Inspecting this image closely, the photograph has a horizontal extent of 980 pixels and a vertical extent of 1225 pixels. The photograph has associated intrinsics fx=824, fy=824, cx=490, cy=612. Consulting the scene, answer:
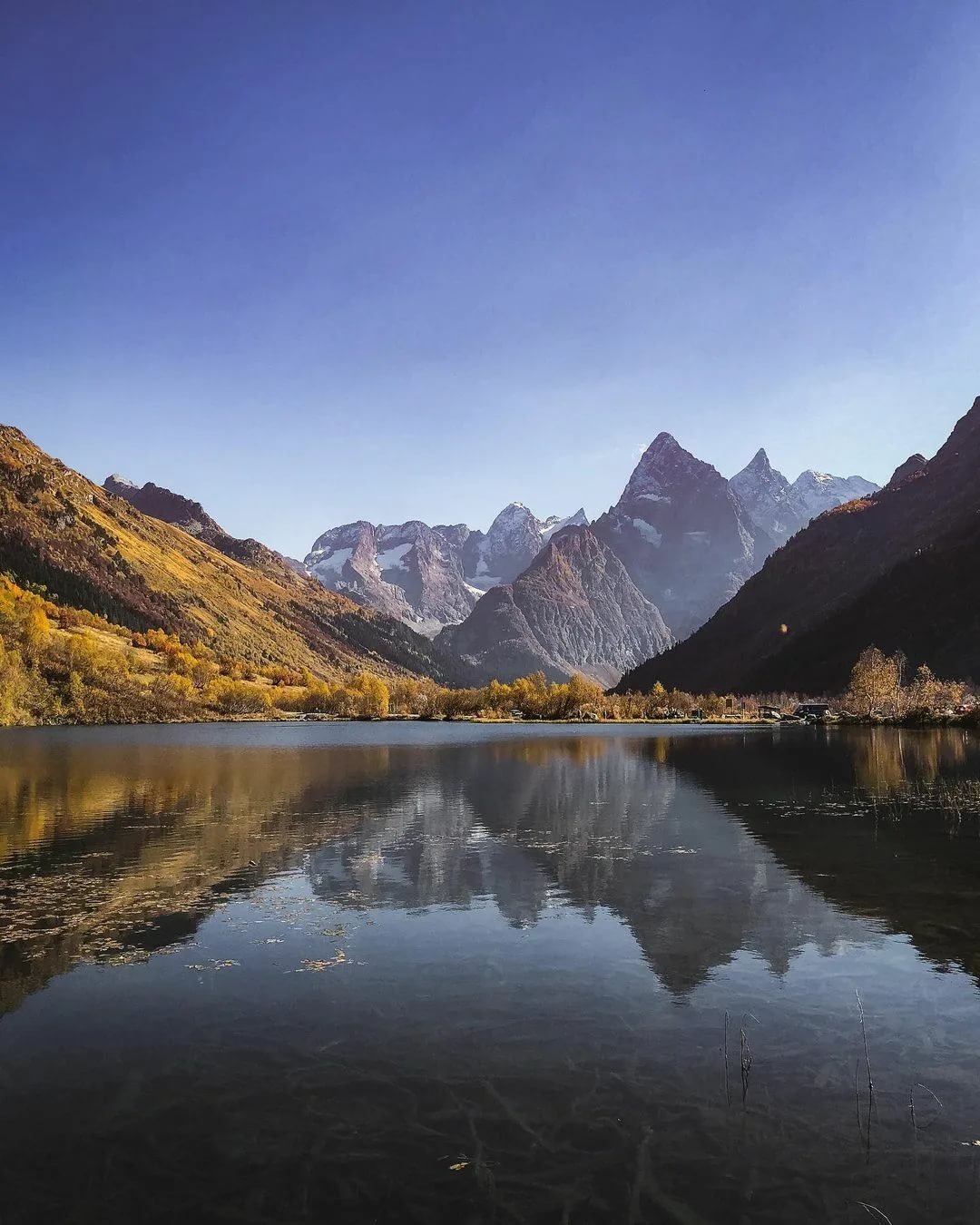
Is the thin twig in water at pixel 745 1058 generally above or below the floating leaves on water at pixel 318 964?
above

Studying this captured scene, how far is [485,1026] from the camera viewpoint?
67.1 ft

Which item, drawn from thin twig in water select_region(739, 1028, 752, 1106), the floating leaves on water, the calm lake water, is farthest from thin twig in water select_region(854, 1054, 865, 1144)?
the floating leaves on water

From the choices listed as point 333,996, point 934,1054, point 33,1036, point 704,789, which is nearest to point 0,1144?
Answer: point 33,1036

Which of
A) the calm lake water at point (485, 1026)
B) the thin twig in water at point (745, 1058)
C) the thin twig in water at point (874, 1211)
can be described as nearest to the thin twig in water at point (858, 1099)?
the calm lake water at point (485, 1026)

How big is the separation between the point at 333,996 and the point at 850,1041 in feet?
43.0

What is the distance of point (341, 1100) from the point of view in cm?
1650

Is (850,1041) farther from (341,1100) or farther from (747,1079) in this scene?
(341,1100)

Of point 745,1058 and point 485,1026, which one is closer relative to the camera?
point 745,1058

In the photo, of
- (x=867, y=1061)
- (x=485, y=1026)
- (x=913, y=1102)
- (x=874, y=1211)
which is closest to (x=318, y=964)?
(x=485, y=1026)

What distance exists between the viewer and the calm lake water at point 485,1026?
45.2 ft

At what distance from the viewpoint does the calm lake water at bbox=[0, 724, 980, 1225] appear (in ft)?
45.2

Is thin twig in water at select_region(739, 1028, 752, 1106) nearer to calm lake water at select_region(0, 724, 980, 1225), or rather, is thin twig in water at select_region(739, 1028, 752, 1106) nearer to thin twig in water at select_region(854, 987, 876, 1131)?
calm lake water at select_region(0, 724, 980, 1225)

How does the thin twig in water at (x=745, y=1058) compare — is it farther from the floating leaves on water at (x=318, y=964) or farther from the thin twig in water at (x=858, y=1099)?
the floating leaves on water at (x=318, y=964)

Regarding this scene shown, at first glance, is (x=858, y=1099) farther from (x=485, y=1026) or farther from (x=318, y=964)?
(x=318, y=964)
